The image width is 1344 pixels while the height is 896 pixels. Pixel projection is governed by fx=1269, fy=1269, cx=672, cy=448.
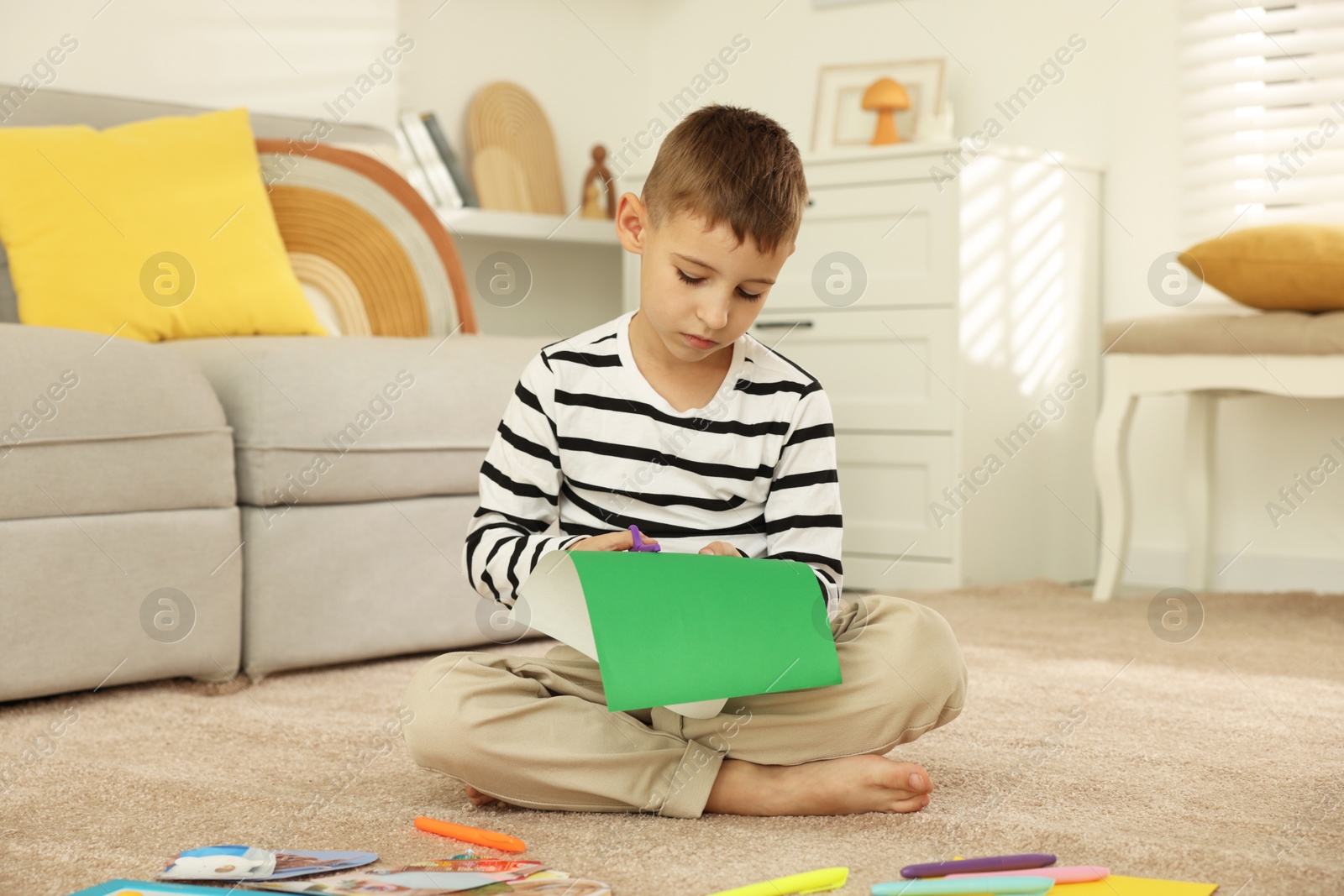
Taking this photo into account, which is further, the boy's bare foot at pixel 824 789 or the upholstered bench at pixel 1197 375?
the upholstered bench at pixel 1197 375

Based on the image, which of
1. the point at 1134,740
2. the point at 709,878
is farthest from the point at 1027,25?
the point at 709,878

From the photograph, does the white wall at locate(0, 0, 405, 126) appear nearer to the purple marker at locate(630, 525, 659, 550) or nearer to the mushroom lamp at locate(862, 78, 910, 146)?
the mushroom lamp at locate(862, 78, 910, 146)

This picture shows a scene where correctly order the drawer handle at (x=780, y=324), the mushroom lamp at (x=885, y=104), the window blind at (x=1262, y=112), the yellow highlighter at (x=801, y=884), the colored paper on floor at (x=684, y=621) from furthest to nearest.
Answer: the mushroom lamp at (x=885, y=104) < the drawer handle at (x=780, y=324) < the window blind at (x=1262, y=112) < the colored paper on floor at (x=684, y=621) < the yellow highlighter at (x=801, y=884)

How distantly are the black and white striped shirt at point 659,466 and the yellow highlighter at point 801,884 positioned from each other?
0.27m

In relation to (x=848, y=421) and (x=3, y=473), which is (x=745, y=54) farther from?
(x=3, y=473)

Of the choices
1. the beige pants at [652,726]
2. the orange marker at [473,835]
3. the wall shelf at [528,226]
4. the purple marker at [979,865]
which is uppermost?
the wall shelf at [528,226]

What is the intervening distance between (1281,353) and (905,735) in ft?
3.98

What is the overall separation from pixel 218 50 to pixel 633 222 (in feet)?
5.21

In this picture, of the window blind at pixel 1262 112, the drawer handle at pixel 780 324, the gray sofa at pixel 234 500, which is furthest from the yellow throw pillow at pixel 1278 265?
the gray sofa at pixel 234 500

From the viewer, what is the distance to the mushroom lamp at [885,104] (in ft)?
8.45

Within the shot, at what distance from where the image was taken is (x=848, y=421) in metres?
2.37

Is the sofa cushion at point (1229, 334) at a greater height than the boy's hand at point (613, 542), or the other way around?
the sofa cushion at point (1229, 334)

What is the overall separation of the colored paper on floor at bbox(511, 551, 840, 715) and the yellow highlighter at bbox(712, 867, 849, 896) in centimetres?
15

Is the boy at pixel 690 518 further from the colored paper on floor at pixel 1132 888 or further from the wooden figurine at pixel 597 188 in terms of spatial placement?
the wooden figurine at pixel 597 188
